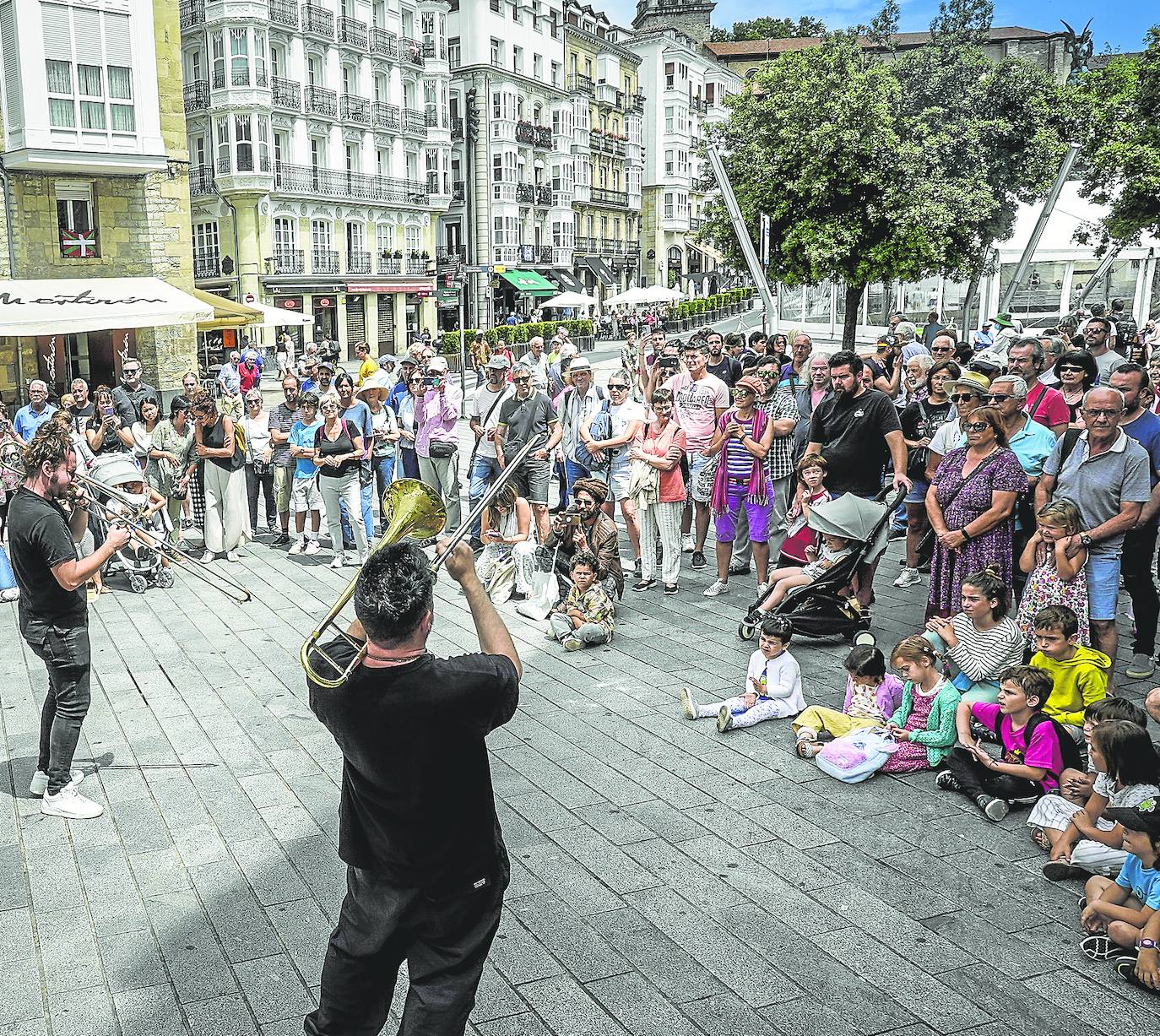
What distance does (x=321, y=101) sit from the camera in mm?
43219

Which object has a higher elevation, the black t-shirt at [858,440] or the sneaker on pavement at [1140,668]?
the black t-shirt at [858,440]

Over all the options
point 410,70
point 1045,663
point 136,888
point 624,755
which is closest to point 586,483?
point 624,755

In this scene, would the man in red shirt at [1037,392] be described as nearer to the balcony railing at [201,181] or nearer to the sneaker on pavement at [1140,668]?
the sneaker on pavement at [1140,668]

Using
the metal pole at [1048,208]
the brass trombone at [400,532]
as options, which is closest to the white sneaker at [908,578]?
the brass trombone at [400,532]

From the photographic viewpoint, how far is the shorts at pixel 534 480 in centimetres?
1009

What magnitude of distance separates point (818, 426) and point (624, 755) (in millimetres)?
3434

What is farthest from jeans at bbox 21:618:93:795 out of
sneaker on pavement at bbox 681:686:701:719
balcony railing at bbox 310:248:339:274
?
balcony railing at bbox 310:248:339:274

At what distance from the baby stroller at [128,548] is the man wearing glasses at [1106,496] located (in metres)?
7.29

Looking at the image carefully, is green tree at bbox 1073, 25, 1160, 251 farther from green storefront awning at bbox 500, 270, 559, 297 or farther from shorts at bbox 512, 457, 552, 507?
green storefront awning at bbox 500, 270, 559, 297

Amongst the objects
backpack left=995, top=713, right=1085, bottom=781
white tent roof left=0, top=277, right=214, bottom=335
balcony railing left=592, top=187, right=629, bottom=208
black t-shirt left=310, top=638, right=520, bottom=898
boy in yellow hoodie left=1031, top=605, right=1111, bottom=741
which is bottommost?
backpack left=995, top=713, right=1085, bottom=781

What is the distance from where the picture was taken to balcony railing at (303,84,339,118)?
42688mm

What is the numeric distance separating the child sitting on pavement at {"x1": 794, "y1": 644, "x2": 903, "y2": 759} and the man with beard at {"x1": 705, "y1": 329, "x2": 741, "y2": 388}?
7323 millimetres

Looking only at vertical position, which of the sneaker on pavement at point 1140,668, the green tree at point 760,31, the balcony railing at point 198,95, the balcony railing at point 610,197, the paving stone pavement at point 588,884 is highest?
the green tree at point 760,31

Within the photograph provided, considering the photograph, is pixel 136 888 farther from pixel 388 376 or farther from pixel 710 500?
pixel 388 376
